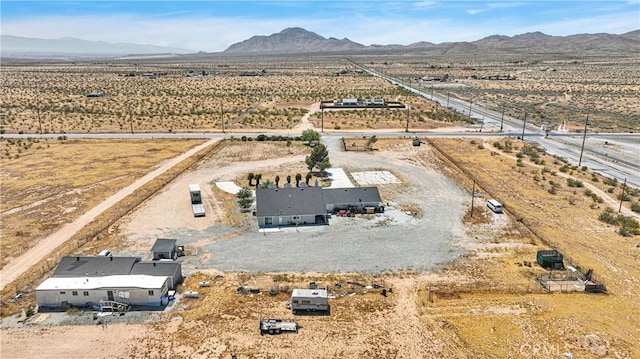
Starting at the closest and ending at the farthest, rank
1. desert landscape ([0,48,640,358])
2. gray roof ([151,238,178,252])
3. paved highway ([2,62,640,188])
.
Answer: desert landscape ([0,48,640,358]) → gray roof ([151,238,178,252]) → paved highway ([2,62,640,188])

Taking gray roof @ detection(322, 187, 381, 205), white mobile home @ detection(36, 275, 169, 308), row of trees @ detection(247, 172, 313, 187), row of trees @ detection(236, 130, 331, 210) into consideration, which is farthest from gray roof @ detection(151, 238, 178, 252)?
row of trees @ detection(247, 172, 313, 187)

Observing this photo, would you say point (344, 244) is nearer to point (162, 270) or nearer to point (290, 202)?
point (290, 202)

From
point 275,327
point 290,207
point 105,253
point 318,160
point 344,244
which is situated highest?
point 318,160

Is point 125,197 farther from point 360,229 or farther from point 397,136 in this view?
point 397,136

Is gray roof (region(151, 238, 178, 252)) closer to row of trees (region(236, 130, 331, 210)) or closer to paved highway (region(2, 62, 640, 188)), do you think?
row of trees (region(236, 130, 331, 210))

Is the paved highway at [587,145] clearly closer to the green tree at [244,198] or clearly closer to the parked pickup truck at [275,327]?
the green tree at [244,198]

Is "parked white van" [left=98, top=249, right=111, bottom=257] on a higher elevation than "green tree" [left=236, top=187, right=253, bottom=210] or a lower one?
lower

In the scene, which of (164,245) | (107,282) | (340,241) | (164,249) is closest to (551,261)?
(340,241)
